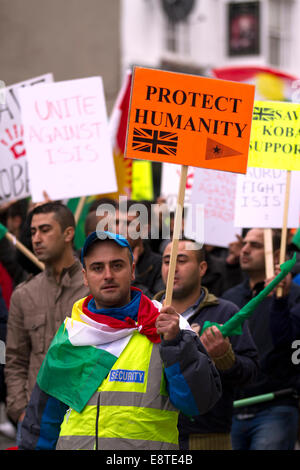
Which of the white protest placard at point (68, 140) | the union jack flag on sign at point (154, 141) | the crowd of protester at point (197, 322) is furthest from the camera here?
the white protest placard at point (68, 140)

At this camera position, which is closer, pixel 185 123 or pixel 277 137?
pixel 185 123

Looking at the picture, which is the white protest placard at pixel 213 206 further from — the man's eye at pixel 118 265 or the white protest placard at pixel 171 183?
the man's eye at pixel 118 265

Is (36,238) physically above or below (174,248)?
below

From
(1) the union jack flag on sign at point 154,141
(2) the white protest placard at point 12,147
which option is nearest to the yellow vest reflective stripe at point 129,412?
(1) the union jack flag on sign at point 154,141

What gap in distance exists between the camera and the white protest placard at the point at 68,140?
5.73 metres

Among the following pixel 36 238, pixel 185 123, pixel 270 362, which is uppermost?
pixel 185 123

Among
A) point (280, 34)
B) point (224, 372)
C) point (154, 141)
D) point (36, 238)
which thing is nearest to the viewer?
point (154, 141)

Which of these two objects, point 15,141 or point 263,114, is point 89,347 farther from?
point 15,141

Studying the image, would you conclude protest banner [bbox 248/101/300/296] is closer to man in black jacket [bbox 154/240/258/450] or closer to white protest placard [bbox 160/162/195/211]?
man in black jacket [bbox 154/240/258/450]

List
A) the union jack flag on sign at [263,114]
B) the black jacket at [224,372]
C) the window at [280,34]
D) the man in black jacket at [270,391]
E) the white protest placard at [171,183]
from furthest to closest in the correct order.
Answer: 1. the window at [280,34]
2. the white protest placard at [171,183]
3. the man in black jacket at [270,391]
4. the union jack flag on sign at [263,114]
5. the black jacket at [224,372]

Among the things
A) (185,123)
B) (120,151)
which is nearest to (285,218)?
(185,123)

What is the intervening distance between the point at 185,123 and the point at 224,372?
1259 millimetres

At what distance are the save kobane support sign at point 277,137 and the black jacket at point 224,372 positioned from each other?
35.9 inches

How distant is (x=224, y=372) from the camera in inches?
164
